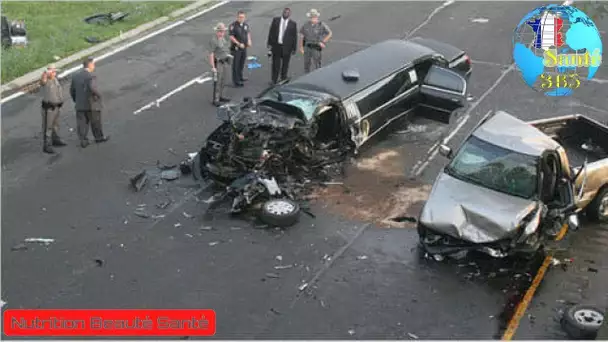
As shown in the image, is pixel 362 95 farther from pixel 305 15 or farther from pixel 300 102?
pixel 305 15

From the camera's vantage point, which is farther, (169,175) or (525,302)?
(169,175)

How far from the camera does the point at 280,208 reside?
38.5 feet

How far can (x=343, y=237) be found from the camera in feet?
37.5

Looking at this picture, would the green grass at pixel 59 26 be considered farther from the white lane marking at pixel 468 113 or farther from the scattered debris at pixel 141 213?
the white lane marking at pixel 468 113

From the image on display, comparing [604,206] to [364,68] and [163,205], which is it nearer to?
[364,68]

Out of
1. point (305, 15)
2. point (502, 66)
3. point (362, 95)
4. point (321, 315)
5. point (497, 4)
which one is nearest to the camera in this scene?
point (321, 315)

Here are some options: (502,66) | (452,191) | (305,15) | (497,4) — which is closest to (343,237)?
(452,191)

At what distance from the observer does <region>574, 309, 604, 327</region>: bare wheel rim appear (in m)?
9.13

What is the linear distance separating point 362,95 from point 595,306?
17.8ft

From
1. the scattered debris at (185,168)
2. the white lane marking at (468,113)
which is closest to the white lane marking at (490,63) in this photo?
the white lane marking at (468,113)

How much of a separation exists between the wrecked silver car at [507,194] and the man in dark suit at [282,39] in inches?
239

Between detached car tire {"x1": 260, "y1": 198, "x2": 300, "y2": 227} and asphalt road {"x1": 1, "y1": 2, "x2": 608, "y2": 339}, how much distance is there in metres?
0.15

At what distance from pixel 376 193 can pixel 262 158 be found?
1.93 meters

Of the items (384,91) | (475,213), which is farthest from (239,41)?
(475,213)
